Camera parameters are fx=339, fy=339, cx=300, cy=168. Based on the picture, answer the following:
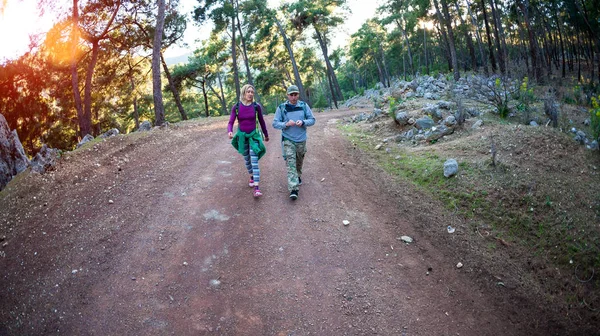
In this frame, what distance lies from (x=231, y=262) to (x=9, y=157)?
8.39m

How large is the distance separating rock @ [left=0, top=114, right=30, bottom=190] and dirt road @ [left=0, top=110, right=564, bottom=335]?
8.95 ft

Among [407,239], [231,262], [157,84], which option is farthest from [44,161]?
[407,239]

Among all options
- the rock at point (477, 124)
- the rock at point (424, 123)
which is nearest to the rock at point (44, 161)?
the rock at point (424, 123)

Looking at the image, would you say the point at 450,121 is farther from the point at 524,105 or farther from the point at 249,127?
the point at 249,127

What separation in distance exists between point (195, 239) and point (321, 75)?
54388 mm

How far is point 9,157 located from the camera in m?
8.99

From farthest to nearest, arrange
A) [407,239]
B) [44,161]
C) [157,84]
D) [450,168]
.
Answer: [157,84]
[44,161]
[450,168]
[407,239]

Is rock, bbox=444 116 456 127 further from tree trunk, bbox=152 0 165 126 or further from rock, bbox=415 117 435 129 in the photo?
tree trunk, bbox=152 0 165 126

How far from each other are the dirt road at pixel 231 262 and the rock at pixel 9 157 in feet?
8.95

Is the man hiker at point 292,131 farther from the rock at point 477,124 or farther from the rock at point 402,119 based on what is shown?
the rock at point 402,119

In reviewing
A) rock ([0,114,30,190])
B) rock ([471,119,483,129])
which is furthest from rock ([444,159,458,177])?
rock ([0,114,30,190])

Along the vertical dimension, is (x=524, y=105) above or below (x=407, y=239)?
above

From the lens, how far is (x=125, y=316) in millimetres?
3545

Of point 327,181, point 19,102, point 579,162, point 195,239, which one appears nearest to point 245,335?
point 195,239
